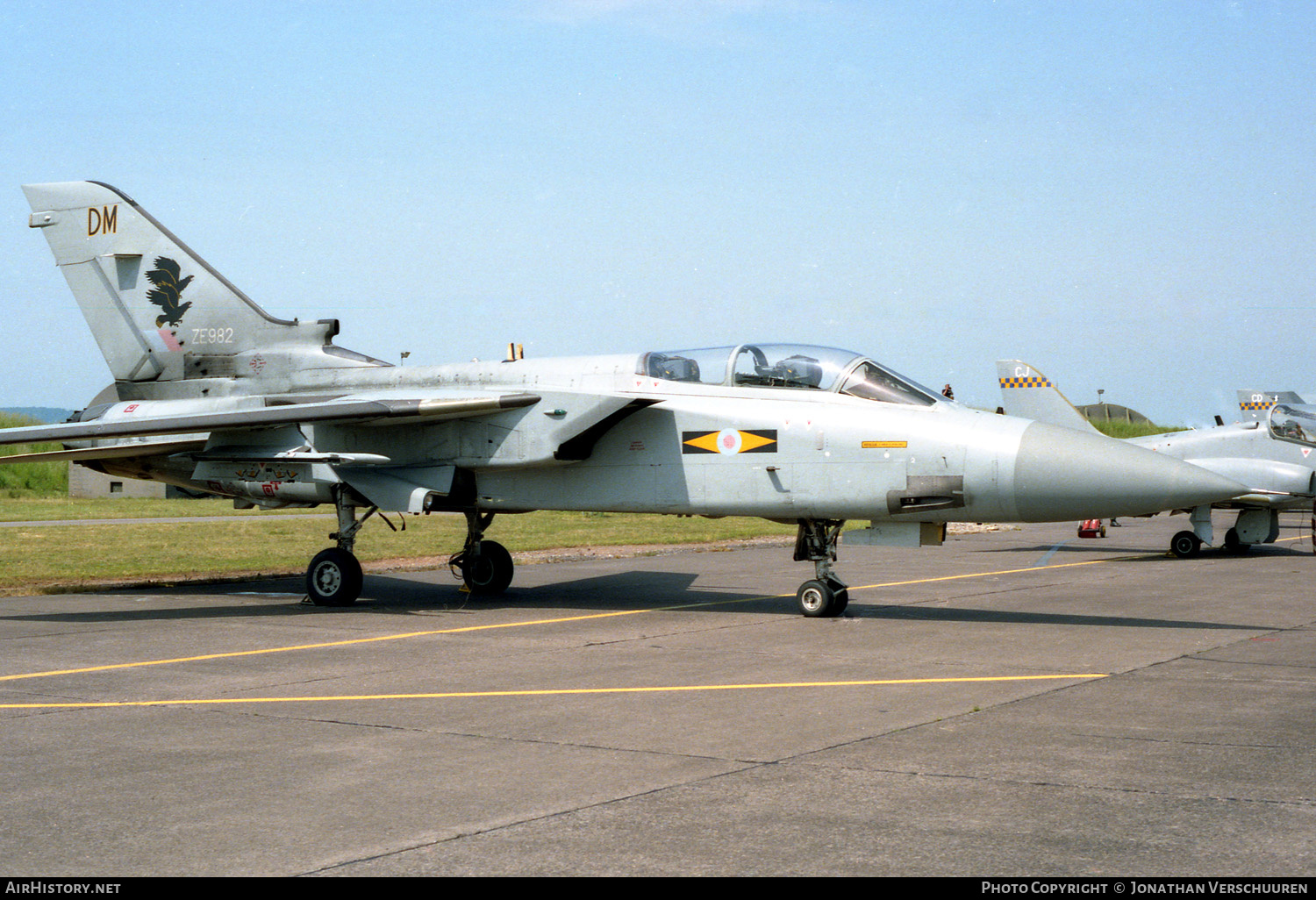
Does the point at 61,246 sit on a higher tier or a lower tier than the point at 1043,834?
higher

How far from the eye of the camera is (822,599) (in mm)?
12258

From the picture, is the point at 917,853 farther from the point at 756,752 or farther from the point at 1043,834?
the point at 756,752

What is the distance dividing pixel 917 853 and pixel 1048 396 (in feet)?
75.3

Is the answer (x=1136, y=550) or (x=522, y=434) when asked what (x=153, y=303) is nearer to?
(x=522, y=434)

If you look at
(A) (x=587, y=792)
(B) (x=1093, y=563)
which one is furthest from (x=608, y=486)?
(B) (x=1093, y=563)

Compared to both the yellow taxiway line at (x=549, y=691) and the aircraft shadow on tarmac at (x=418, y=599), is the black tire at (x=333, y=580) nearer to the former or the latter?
the aircraft shadow on tarmac at (x=418, y=599)

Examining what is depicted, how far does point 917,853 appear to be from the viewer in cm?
445

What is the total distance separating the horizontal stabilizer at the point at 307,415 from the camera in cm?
1299

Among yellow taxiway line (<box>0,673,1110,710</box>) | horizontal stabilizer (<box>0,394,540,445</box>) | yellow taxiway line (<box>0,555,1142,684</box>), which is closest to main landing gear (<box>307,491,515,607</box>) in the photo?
horizontal stabilizer (<box>0,394,540,445</box>)

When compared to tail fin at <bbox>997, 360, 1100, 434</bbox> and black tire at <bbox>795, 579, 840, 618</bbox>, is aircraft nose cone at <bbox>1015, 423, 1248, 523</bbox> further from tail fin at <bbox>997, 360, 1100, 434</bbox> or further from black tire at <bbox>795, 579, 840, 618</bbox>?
tail fin at <bbox>997, 360, 1100, 434</bbox>

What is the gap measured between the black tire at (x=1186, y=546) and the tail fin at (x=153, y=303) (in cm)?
1457

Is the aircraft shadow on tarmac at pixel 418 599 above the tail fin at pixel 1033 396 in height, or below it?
below

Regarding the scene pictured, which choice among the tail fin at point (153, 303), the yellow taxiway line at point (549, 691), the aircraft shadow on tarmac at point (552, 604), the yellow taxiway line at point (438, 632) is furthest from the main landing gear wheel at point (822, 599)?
the tail fin at point (153, 303)

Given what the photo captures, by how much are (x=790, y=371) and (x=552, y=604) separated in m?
4.24
